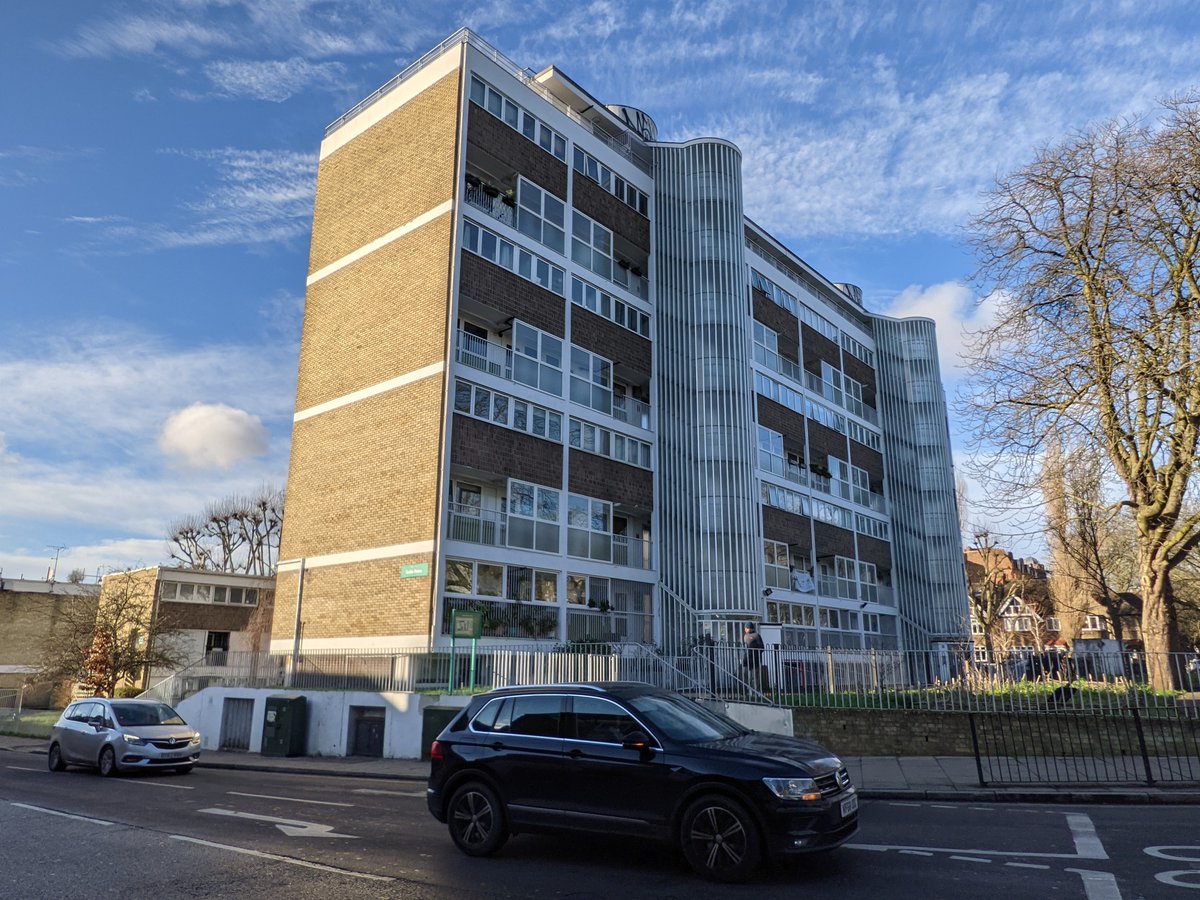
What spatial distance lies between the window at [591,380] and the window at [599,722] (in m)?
20.6

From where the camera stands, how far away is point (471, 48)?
88.1 feet

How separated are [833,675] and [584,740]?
32.8 ft

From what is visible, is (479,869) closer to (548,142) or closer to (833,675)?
(833,675)

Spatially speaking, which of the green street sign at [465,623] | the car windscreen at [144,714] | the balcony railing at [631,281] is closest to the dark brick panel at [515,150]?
the balcony railing at [631,281]

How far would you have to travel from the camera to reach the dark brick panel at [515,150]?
26844 mm

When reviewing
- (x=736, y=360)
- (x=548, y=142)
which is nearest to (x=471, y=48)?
(x=548, y=142)

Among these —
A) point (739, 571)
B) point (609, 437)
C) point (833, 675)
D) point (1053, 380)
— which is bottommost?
point (833, 675)

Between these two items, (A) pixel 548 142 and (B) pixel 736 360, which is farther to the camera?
(B) pixel 736 360

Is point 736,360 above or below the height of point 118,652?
above

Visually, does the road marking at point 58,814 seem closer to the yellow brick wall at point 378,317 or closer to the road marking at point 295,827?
A: the road marking at point 295,827

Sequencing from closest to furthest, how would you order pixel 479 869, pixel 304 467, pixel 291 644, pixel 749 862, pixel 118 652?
pixel 749 862 < pixel 479 869 < pixel 291 644 < pixel 304 467 < pixel 118 652

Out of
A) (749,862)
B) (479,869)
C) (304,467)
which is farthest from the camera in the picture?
(304,467)

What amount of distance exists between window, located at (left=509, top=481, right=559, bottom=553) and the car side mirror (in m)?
17.6

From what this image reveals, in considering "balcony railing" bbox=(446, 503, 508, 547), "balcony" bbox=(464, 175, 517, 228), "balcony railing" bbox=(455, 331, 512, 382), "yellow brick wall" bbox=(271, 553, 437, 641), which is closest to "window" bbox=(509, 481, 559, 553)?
"balcony railing" bbox=(446, 503, 508, 547)
